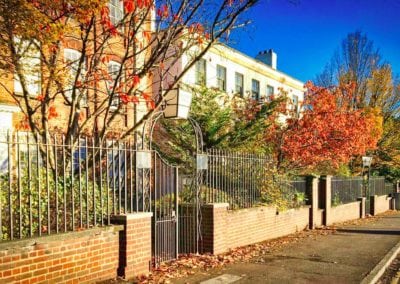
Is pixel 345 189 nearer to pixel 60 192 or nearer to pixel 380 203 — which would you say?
pixel 380 203

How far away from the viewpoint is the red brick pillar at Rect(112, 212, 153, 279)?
25.0ft

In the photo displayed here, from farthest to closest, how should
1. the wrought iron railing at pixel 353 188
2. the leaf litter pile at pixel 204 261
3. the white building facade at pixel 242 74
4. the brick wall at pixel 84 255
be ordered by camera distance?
the white building facade at pixel 242 74
the wrought iron railing at pixel 353 188
the leaf litter pile at pixel 204 261
the brick wall at pixel 84 255

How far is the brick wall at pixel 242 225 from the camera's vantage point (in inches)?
397

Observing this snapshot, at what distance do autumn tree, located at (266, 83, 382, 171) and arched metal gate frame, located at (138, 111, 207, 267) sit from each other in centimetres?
808

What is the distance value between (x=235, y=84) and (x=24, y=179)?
76.0 feet

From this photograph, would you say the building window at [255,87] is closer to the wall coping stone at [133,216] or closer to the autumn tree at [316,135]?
the autumn tree at [316,135]

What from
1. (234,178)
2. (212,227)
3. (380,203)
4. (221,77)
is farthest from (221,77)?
(212,227)

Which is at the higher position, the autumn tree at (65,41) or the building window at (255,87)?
the building window at (255,87)

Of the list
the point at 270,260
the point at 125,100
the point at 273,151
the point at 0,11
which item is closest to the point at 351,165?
the point at 273,151

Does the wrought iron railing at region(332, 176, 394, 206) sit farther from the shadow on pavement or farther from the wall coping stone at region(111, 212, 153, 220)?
the wall coping stone at region(111, 212, 153, 220)

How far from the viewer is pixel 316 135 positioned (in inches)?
727

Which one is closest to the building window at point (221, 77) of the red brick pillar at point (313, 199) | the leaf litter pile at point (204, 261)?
the red brick pillar at point (313, 199)

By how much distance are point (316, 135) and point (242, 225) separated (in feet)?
26.6

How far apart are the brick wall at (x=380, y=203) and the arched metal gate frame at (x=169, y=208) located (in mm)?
17346
